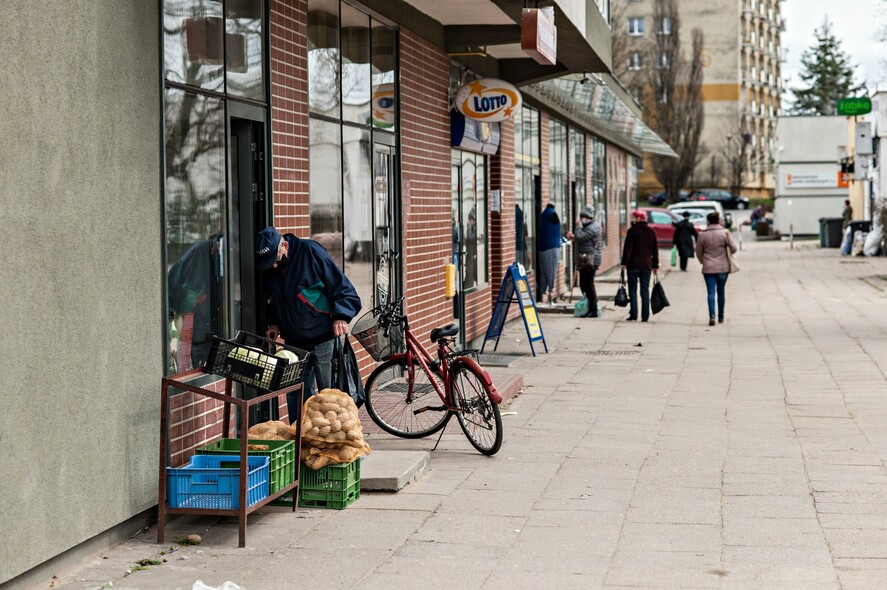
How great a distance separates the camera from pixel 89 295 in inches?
234

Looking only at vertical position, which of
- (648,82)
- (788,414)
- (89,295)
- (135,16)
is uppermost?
(648,82)

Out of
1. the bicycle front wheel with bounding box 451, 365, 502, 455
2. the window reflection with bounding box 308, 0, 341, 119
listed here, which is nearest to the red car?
the window reflection with bounding box 308, 0, 341, 119

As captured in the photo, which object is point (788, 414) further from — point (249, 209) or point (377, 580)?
point (377, 580)

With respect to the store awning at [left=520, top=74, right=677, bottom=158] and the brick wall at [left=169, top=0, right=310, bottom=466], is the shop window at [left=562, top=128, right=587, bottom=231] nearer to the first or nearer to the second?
the store awning at [left=520, top=74, right=677, bottom=158]

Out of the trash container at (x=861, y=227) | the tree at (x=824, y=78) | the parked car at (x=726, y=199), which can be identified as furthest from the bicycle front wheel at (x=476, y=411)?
the tree at (x=824, y=78)

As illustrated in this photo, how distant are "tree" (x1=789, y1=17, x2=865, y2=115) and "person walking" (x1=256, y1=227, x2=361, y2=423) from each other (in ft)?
407

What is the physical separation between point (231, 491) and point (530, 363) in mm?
8447

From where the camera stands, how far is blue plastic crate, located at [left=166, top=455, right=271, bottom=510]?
644 cm

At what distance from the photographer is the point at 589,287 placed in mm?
20438

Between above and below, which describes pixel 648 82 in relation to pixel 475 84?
above

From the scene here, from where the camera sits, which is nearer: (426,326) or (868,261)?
(426,326)

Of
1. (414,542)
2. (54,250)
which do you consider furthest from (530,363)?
(54,250)

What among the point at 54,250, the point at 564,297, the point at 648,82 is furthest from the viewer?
the point at 648,82

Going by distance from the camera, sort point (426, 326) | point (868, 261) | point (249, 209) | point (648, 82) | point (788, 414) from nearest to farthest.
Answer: point (249, 209), point (788, 414), point (426, 326), point (868, 261), point (648, 82)
